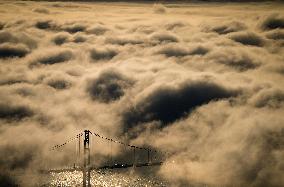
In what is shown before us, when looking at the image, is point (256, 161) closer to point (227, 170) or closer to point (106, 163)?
point (227, 170)

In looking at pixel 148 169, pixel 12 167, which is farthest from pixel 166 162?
pixel 12 167

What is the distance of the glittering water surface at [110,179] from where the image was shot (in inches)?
6324

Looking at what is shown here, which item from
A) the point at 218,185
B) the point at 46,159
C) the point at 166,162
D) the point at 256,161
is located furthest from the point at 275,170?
the point at 46,159

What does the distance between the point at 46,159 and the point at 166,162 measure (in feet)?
189

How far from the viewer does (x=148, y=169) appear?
7067 inches

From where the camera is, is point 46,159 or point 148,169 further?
point 46,159

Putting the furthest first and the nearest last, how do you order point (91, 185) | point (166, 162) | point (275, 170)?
1. point (166, 162)
2. point (275, 170)
3. point (91, 185)

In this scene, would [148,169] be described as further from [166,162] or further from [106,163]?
[106,163]

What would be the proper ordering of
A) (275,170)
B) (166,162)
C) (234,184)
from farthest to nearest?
(166,162), (275,170), (234,184)

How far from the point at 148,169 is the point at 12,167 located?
62.0m

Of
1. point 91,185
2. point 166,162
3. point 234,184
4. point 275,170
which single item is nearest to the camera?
point 91,185

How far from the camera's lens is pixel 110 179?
168m

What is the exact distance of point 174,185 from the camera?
157625 millimetres

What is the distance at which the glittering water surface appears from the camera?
527ft
